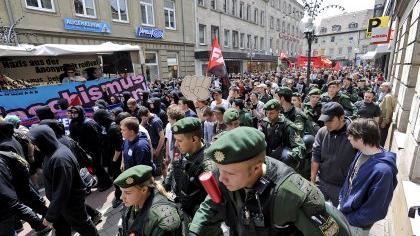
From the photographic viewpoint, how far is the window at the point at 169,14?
1816cm

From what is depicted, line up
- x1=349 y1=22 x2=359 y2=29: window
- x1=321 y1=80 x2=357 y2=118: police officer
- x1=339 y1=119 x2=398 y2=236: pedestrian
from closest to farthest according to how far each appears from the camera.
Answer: x1=339 y1=119 x2=398 y2=236: pedestrian < x1=321 y1=80 x2=357 y2=118: police officer < x1=349 y1=22 x2=359 y2=29: window

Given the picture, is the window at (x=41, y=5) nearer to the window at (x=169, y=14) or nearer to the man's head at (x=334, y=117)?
the window at (x=169, y=14)

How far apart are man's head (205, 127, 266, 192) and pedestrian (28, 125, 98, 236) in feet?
7.44

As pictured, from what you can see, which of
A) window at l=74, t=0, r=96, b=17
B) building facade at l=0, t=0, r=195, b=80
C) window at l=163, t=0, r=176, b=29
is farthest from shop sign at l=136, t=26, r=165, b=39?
window at l=74, t=0, r=96, b=17

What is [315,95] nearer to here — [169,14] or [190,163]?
[190,163]

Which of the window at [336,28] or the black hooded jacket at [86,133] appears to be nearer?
the black hooded jacket at [86,133]

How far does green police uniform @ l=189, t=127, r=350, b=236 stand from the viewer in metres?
1.28

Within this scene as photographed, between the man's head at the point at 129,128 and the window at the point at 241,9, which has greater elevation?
the window at the point at 241,9

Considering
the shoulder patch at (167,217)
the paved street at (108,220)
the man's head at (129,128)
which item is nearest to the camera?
the shoulder patch at (167,217)

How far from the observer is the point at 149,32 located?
1652cm

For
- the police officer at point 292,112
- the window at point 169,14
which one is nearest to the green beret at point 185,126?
the police officer at point 292,112

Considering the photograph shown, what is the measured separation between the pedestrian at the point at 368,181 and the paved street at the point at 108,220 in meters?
1.67

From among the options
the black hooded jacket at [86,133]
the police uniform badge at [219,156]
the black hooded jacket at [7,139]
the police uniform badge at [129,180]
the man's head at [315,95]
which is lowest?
the black hooded jacket at [86,133]

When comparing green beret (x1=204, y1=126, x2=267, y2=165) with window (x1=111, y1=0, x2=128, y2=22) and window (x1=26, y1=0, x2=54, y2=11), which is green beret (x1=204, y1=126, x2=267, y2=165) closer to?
window (x1=26, y1=0, x2=54, y2=11)
